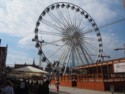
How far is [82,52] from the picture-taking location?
4566 centimetres

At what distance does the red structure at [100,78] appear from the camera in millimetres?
32181

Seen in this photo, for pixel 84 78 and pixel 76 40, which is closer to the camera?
pixel 84 78

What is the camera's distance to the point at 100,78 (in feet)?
108

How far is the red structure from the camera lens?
106 feet

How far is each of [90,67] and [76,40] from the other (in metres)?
6.62

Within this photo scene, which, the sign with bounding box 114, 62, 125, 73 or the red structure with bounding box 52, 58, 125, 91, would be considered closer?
the red structure with bounding box 52, 58, 125, 91

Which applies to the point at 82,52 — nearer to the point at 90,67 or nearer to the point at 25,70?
the point at 90,67

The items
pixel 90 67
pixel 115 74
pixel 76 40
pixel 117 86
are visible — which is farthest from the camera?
pixel 90 67

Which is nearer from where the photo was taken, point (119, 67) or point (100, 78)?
point (100, 78)

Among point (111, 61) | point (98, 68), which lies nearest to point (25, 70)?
point (111, 61)

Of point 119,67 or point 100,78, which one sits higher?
point 119,67

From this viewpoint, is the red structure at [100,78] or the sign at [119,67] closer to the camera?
the red structure at [100,78]

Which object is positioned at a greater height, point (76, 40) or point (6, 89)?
point (76, 40)

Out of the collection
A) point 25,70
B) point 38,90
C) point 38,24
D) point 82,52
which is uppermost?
point 38,24
